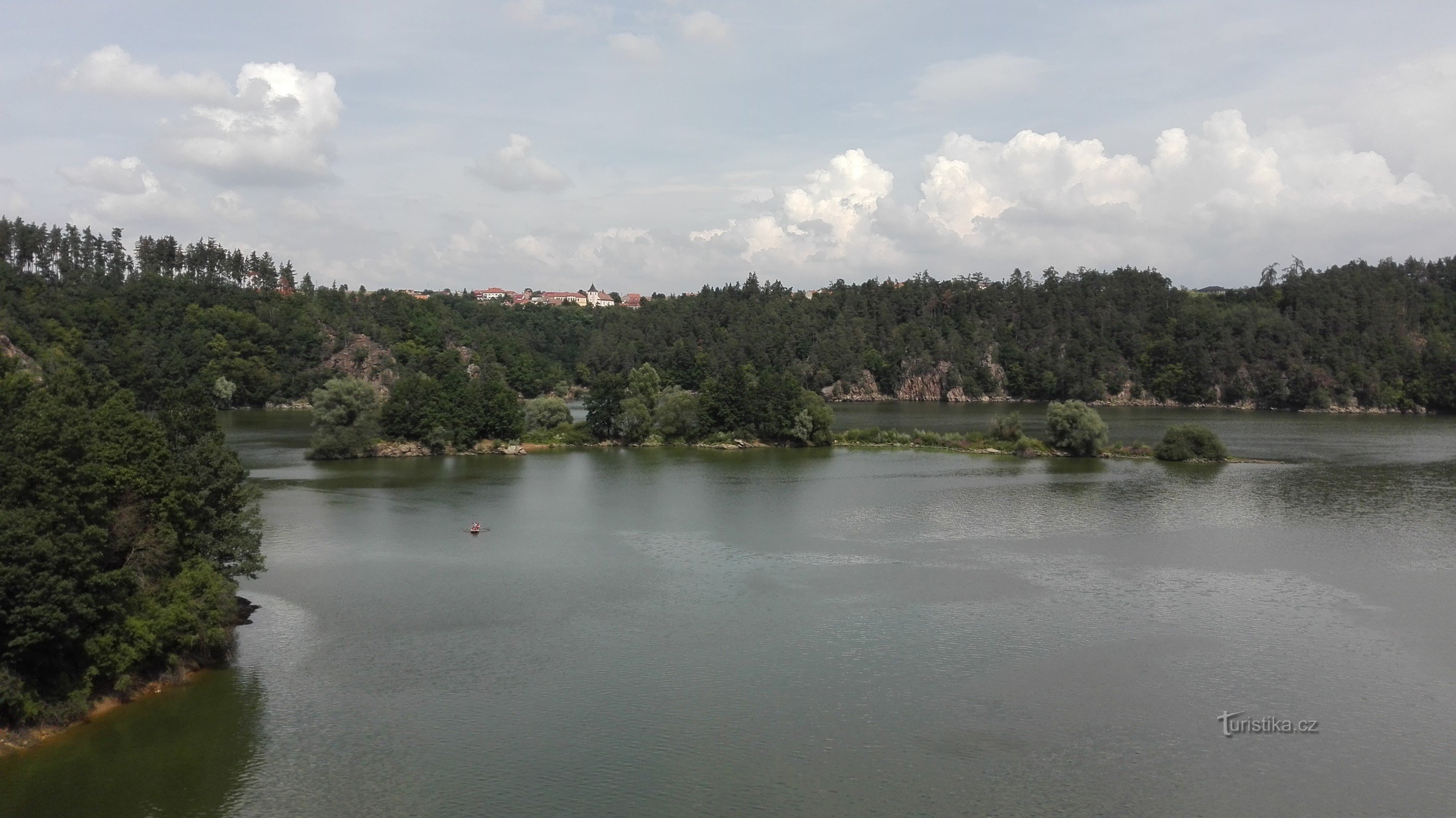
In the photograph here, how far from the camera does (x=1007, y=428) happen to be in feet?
269

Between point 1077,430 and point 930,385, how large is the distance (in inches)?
3459

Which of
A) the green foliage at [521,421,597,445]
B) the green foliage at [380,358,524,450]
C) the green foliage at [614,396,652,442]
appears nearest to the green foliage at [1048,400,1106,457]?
the green foliage at [614,396,652,442]

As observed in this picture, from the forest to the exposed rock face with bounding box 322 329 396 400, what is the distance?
0.34 m

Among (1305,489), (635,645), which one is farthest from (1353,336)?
(635,645)

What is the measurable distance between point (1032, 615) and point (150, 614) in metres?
24.8

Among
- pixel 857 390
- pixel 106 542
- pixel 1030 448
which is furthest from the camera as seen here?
pixel 857 390

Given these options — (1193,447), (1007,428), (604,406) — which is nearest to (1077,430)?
(1007,428)

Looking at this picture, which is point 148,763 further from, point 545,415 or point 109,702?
point 545,415

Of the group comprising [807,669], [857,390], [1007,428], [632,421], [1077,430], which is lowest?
[807,669]

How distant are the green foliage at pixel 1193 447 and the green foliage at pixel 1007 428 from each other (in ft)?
36.7

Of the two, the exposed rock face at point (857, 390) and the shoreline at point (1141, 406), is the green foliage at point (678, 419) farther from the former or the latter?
the exposed rock face at point (857, 390)

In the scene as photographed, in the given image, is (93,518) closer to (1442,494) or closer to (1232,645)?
(1232,645)

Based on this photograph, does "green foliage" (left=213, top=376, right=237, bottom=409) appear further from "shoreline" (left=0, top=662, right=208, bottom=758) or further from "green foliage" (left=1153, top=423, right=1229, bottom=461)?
"shoreline" (left=0, top=662, right=208, bottom=758)

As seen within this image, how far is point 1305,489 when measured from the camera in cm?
5866
